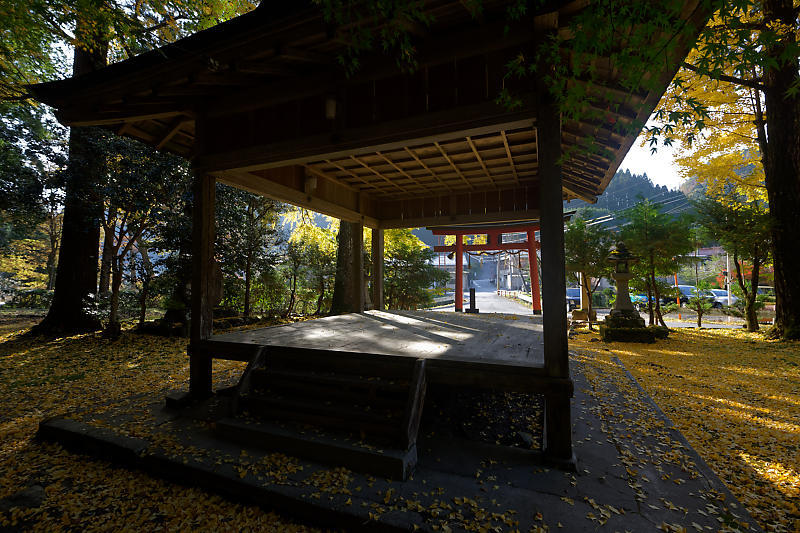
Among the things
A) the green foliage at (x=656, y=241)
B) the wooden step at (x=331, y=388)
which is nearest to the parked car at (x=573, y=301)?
the green foliage at (x=656, y=241)

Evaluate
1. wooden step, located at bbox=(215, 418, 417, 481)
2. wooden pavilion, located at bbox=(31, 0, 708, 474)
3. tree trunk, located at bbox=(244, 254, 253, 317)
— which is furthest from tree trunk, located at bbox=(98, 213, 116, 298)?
wooden step, located at bbox=(215, 418, 417, 481)

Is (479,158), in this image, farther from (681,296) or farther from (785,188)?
(681,296)

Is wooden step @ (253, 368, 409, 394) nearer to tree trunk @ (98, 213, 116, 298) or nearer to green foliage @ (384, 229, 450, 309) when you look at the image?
tree trunk @ (98, 213, 116, 298)

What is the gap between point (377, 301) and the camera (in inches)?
329

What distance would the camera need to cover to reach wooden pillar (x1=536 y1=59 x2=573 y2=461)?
9.16 ft

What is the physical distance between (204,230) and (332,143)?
2139mm

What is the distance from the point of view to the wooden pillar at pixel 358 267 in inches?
297

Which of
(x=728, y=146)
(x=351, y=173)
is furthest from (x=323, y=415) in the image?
(x=728, y=146)

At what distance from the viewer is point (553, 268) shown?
9.14 ft

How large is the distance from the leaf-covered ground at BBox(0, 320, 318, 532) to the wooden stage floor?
63.2 inches

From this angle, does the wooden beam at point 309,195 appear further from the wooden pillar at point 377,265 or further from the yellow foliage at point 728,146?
the yellow foliage at point 728,146

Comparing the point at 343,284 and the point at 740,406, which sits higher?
the point at 343,284

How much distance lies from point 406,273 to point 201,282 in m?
9.93

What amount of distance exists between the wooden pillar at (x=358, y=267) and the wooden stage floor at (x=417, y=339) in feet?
4.23
